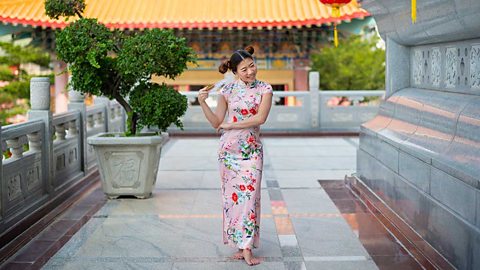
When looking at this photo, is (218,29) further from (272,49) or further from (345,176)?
(345,176)

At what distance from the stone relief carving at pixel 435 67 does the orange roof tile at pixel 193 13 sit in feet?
23.9

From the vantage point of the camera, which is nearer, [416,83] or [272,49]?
[416,83]

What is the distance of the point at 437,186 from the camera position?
176 inches

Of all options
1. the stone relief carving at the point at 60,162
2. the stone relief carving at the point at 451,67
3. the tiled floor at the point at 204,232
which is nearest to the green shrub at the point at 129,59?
the stone relief carving at the point at 60,162

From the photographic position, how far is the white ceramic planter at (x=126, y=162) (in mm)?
6426

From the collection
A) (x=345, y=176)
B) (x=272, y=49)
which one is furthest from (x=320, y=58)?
(x=345, y=176)

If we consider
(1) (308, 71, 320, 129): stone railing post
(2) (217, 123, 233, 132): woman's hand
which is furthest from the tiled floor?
(1) (308, 71, 320, 129): stone railing post

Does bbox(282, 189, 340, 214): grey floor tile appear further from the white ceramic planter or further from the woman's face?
the woman's face

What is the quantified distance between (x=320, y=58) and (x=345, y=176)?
14355 mm

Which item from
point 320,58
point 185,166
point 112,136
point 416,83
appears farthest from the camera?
point 320,58

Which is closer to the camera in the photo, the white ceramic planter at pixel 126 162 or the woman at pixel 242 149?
the woman at pixel 242 149

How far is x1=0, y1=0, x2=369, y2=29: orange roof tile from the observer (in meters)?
13.4

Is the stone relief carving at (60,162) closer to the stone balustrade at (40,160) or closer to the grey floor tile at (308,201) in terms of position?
the stone balustrade at (40,160)

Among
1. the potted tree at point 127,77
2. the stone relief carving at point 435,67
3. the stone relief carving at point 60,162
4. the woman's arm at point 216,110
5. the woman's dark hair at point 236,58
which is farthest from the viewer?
the stone relief carving at point 60,162
